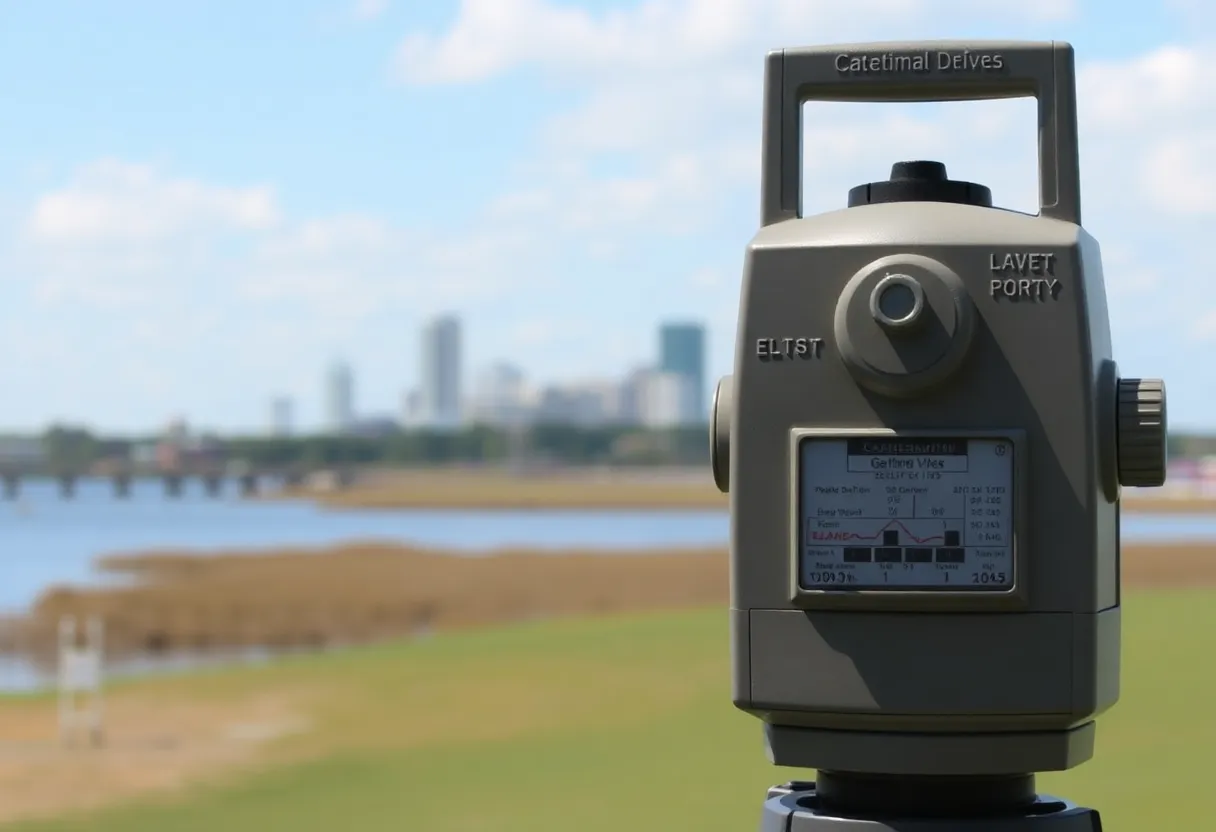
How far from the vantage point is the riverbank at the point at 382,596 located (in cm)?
3294

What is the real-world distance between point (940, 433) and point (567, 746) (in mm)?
9893

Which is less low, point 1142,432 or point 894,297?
point 894,297

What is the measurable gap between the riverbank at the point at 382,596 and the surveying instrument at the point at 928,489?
26.6 m

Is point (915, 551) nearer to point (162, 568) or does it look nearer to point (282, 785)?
point (282, 785)

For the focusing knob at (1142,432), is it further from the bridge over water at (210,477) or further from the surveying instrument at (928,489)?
the bridge over water at (210,477)

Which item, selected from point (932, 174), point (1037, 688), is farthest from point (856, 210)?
point (1037, 688)

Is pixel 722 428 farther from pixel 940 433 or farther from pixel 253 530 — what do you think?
pixel 253 530

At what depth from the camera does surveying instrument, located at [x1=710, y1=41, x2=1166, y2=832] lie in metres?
1.74

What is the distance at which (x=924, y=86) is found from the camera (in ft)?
6.40

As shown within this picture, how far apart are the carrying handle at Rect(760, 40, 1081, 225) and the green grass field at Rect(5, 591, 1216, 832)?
12.0 ft

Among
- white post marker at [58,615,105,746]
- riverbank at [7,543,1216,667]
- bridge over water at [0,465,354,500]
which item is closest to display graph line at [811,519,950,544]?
white post marker at [58,615,105,746]

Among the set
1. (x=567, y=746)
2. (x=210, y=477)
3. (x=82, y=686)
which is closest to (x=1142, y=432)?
(x=567, y=746)

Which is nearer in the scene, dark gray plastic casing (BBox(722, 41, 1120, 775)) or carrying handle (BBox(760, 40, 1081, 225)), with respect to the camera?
dark gray plastic casing (BBox(722, 41, 1120, 775))

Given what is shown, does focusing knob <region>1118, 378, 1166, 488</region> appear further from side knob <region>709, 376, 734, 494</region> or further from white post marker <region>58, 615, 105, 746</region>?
white post marker <region>58, 615, 105, 746</region>
